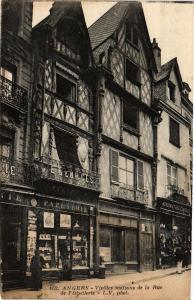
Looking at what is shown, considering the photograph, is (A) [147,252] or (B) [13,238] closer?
(B) [13,238]

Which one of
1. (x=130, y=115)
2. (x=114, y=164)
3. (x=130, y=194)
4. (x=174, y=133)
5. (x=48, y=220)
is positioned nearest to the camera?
(x=48, y=220)

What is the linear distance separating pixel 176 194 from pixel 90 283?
234cm

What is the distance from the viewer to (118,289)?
743 centimetres

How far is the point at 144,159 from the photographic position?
9602 mm

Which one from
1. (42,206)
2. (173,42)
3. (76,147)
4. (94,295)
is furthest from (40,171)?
(173,42)

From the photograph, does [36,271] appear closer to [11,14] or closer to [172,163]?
[172,163]

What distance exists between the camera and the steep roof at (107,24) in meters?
8.05

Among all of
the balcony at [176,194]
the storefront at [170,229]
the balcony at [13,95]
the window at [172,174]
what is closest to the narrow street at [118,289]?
the storefront at [170,229]

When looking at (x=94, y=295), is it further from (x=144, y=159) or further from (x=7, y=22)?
(x=7, y=22)

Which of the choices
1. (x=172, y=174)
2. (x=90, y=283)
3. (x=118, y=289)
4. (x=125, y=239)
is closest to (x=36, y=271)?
(x=90, y=283)

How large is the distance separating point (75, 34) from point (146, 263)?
4119mm

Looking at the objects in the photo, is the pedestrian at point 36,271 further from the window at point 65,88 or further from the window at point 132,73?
→ the window at point 132,73

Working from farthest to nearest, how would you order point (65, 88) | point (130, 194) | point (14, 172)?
point (130, 194) → point (65, 88) → point (14, 172)

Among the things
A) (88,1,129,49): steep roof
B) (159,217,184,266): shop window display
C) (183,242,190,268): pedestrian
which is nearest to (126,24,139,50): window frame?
(88,1,129,49): steep roof
